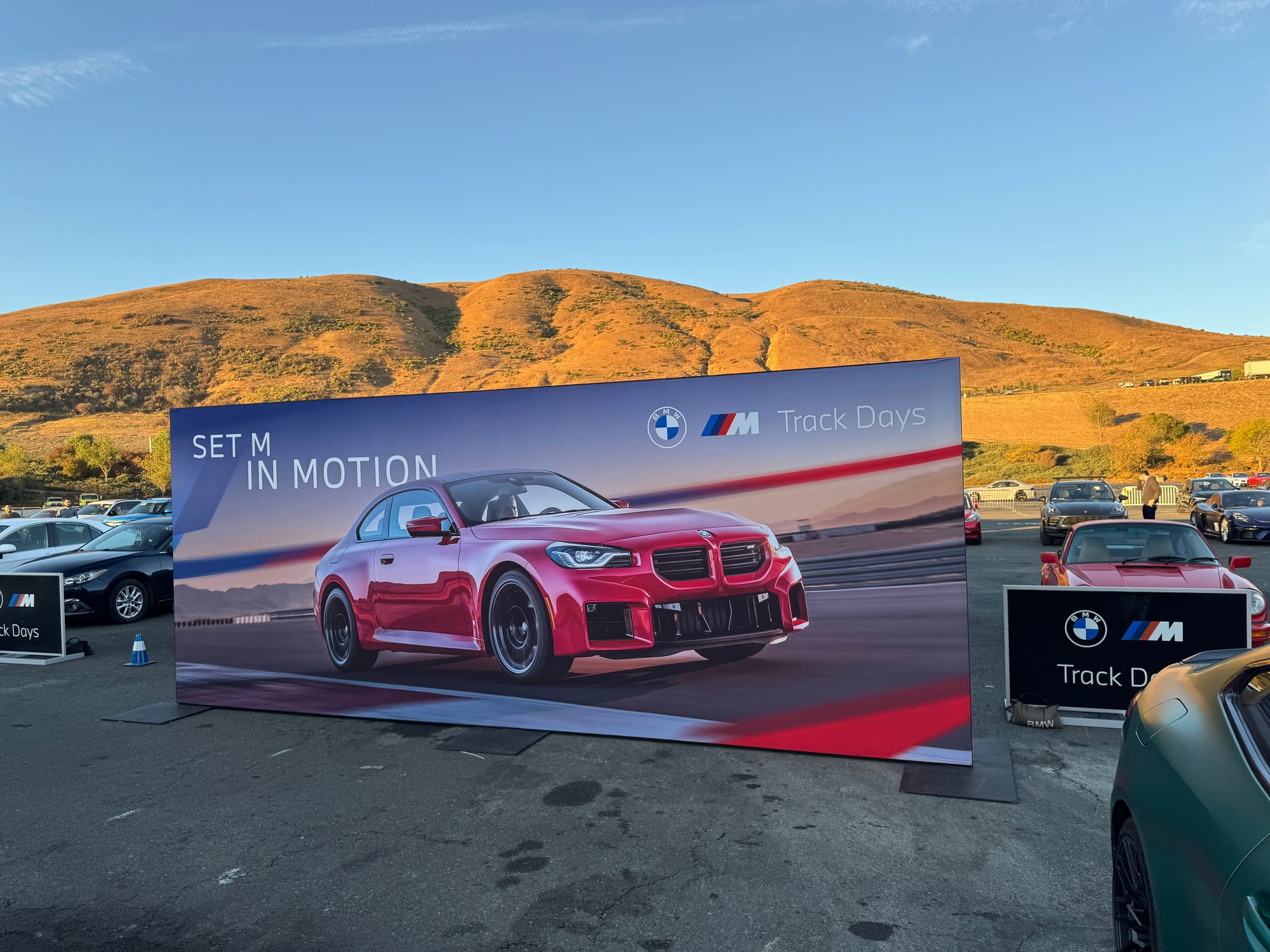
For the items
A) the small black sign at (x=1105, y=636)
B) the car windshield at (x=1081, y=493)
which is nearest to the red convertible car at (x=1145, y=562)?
the small black sign at (x=1105, y=636)

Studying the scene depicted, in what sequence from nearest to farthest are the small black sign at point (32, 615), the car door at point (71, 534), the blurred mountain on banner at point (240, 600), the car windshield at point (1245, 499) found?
the blurred mountain on banner at point (240, 600) < the small black sign at point (32, 615) < the car door at point (71, 534) < the car windshield at point (1245, 499)

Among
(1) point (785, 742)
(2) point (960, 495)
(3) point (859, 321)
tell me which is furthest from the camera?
(3) point (859, 321)

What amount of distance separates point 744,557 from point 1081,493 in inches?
793

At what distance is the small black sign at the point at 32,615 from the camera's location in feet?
33.5

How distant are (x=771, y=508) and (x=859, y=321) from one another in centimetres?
11766

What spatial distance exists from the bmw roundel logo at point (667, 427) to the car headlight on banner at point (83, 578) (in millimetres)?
10387

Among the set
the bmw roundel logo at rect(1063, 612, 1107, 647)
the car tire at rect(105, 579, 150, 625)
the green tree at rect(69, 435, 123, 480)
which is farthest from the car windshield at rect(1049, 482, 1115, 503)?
the green tree at rect(69, 435, 123, 480)

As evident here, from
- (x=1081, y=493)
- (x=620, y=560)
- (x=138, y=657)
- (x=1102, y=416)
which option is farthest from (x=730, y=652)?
(x=1102, y=416)

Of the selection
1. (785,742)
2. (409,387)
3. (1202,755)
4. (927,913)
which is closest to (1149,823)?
(1202,755)

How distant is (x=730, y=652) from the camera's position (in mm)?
6105

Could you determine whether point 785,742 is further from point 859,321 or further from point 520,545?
point 859,321

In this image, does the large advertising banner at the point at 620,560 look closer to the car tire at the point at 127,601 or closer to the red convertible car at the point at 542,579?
the red convertible car at the point at 542,579

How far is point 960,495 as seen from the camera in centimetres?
563

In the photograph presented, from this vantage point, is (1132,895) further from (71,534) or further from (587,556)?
(71,534)
